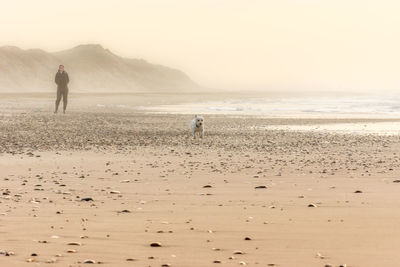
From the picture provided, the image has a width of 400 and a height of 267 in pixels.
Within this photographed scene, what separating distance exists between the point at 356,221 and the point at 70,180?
17.8 feet

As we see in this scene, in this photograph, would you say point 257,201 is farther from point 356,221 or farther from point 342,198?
point 356,221

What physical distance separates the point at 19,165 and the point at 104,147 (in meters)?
4.36

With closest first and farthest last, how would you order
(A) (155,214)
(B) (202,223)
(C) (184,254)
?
(C) (184,254), (B) (202,223), (A) (155,214)

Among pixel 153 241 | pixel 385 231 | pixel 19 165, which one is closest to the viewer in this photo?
pixel 153 241

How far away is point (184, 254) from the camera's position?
6.17m

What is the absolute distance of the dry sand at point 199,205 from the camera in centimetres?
620

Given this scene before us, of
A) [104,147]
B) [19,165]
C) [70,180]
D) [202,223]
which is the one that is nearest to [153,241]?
[202,223]

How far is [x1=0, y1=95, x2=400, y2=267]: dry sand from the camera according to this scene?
620 cm

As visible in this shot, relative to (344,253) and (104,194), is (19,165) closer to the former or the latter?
(104,194)

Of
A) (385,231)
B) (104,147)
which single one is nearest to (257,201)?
(385,231)

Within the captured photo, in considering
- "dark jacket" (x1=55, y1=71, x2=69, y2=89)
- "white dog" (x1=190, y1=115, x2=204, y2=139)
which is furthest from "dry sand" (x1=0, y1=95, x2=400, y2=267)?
"dark jacket" (x1=55, y1=71, x2=69, y2=89)

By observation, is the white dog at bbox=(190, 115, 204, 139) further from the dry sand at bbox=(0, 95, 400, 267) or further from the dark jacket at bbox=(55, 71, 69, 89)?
the dark jacket at bbox=(55, 71, 69, 89)

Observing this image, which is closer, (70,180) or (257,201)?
(257,201)

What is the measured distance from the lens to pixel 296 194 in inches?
394
